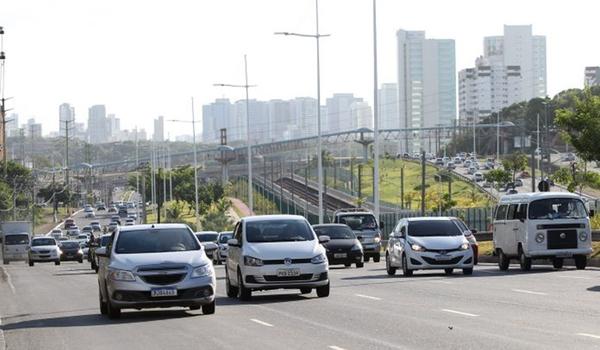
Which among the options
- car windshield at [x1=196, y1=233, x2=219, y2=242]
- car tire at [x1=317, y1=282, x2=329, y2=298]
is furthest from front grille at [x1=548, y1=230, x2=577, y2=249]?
car windshield at [x1=196, y1=233, x2=219, y2=242]

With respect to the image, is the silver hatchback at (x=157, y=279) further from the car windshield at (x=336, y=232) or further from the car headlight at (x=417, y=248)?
the car windshield at (x=336, y=232)

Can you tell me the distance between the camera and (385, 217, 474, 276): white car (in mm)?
38344

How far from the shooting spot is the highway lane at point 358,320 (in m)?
19.1

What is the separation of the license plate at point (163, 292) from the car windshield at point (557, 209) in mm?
16810

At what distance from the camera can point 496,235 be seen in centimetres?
4166

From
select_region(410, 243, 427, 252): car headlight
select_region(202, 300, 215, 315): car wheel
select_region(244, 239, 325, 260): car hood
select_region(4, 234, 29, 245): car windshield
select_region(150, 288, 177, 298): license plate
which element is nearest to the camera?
select_region(150, 288, 177, 298): license plate

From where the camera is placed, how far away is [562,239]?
128 ft

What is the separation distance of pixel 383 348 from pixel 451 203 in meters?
98.6

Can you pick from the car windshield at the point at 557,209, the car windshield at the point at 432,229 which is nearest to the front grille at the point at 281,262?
the car windshield at the point at 432,229

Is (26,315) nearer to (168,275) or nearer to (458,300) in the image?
(168,275)

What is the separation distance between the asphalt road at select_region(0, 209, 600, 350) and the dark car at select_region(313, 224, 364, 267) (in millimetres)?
12951

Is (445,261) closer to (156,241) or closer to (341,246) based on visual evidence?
(341,246)

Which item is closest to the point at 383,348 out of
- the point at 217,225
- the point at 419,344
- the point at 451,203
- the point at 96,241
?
the point at 419,344

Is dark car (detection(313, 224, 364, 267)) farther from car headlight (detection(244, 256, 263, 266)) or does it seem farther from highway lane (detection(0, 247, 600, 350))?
car headlight (detection(244, 256, 263, 266))
